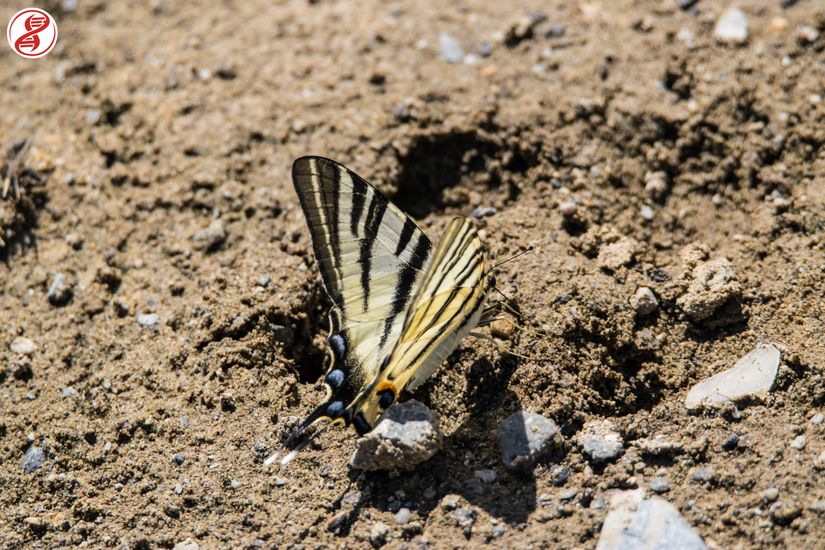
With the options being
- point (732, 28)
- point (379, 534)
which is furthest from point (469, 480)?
point (732, 28)

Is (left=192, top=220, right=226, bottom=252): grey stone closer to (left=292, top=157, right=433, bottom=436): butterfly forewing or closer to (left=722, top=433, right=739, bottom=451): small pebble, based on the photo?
(left=292, top=157, right=433, bottom=436): butterfly forewing

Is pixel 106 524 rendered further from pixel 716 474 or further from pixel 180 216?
pixel 716 474

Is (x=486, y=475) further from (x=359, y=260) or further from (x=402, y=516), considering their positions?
(x=359, y=260)

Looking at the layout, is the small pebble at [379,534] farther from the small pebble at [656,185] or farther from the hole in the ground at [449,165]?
the small pebble at [656,185]

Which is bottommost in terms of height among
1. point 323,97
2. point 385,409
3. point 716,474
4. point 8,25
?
point 716,474

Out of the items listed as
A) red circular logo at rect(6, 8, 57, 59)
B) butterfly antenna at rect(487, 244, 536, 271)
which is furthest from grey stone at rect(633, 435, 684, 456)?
red circular logo at rect(6, 8, 57, 59)

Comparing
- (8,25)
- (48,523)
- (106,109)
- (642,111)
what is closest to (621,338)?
(642,111)

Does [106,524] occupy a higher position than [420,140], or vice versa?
[420,140]
